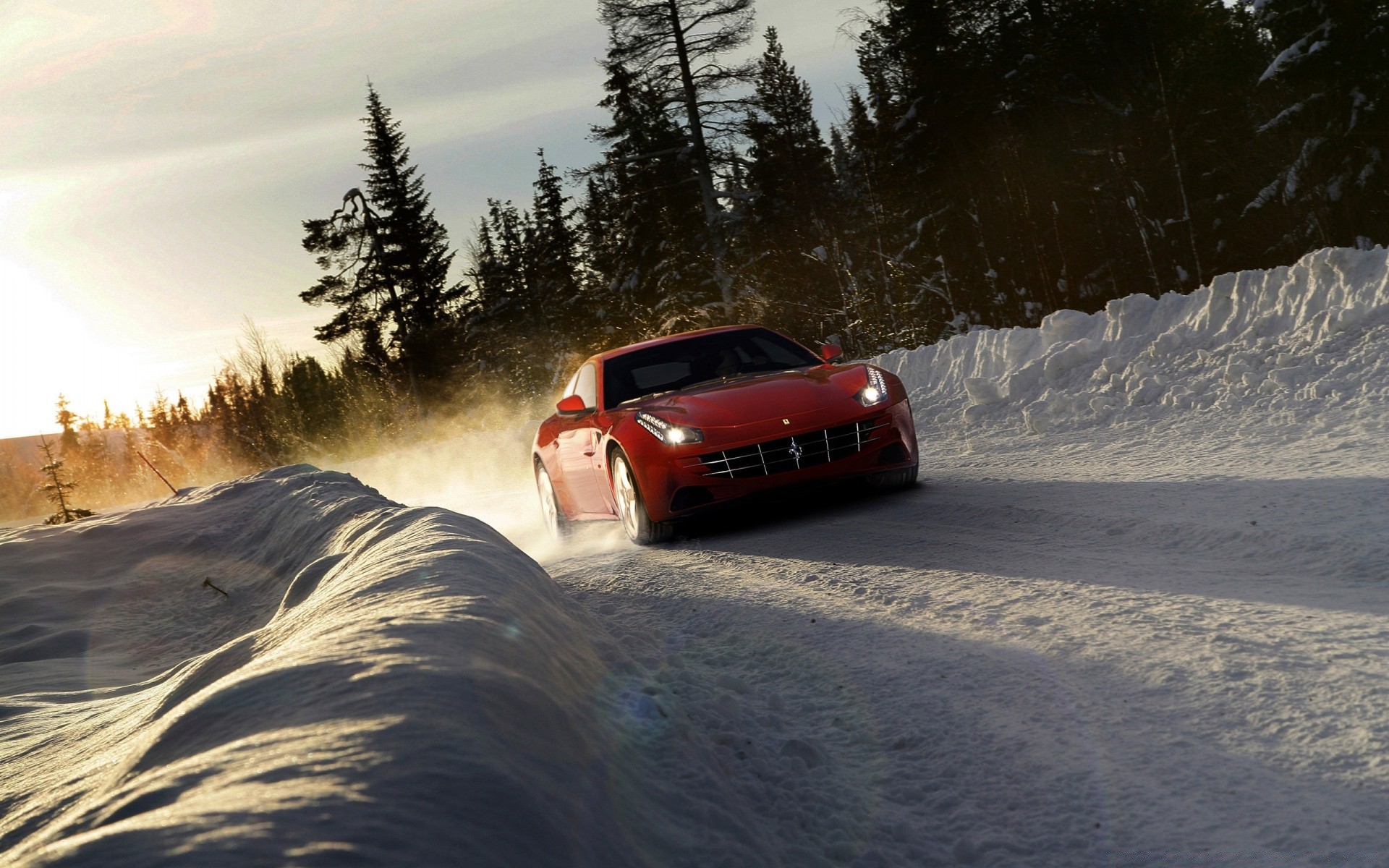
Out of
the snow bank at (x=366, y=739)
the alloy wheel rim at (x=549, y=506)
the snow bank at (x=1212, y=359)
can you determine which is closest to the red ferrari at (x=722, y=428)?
the alloy wheel rim at (x=549, y=506)

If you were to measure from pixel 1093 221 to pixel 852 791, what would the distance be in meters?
41.0

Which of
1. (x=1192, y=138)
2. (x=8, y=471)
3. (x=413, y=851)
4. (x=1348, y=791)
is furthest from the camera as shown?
(x=8, y=471)

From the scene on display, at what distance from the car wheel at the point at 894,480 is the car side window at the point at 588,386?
2.41 meters

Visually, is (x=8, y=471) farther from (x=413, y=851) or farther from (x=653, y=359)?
(x=413, y=851)

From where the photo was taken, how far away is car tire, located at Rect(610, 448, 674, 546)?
7.35 meters

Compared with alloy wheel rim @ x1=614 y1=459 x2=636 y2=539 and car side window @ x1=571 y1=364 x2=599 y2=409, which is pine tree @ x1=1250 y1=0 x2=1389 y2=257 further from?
alloy wheel rim @ x1=614 y1=459 x2=636 y2=539

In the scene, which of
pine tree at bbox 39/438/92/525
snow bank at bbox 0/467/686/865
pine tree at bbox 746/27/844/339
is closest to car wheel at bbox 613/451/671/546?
snow bank at bbox 0/467/686/865

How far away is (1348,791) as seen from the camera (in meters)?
2.26

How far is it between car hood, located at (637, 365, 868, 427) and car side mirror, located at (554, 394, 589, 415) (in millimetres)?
852

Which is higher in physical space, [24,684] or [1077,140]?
[1077,140]

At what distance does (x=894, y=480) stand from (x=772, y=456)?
1230mm

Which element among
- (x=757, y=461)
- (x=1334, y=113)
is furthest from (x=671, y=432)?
(x=1334, y=113)

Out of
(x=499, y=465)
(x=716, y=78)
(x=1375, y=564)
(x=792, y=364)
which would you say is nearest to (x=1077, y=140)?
(x=716, y=78)

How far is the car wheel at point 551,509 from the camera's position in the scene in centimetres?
955
